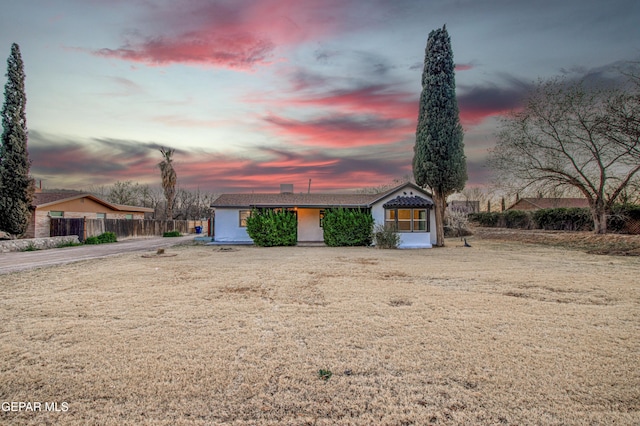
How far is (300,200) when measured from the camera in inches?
816

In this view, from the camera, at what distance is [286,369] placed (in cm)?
346

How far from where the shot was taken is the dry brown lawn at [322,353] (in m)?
2.74

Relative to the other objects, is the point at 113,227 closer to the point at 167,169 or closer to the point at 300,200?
the point at 167,169

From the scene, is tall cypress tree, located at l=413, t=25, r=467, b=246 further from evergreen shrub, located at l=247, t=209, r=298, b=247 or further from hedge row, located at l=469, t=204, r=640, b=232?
hedge row, located at l=469, t=204, r=640, b=232

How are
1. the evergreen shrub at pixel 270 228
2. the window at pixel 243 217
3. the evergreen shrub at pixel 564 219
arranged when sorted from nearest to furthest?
the evergreen shrub at pixel 270 228
the window at pixel 243 217
the evergreen shrub at pixel 564 219

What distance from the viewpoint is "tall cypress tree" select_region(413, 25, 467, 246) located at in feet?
59.7

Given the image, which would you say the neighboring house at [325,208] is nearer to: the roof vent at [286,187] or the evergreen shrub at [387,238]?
the roof vent at [286,187]

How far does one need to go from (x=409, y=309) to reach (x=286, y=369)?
2.98m

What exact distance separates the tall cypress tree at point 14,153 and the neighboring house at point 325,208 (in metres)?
10.5

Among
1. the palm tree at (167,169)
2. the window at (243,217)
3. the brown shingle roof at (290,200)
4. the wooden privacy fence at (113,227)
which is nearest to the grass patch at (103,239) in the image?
the wooden privacy fence at (113,227)

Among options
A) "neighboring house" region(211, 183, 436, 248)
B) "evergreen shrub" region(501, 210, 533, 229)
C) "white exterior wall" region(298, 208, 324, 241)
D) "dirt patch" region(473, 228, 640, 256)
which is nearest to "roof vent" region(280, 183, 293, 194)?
"neighboring house" region(211, 183, 436, 248)

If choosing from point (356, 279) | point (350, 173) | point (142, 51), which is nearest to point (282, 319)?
point (356, 279)

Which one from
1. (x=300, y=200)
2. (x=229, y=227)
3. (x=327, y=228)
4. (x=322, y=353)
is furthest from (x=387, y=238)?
(x=322, y=353)

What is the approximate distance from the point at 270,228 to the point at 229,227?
392cm
